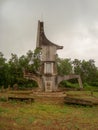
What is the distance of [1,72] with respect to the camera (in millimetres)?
58312

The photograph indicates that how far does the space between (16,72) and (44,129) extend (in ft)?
157

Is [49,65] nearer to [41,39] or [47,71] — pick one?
[47,71]

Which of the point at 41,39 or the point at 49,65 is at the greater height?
the point at 41,39

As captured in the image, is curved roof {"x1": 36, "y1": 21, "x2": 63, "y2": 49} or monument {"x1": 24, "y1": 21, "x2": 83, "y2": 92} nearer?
monument {"x1": 24, "y1": 21, "x2": 83, "y2": 92}

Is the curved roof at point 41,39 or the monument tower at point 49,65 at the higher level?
the curved roof at point 41,39

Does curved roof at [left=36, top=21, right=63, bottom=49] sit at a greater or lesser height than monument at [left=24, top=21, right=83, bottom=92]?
greater

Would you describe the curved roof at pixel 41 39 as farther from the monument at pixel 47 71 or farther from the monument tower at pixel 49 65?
the monument at pixel 47 71

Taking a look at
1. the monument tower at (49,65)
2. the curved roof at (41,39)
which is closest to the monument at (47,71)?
the monument tower at (49,65)

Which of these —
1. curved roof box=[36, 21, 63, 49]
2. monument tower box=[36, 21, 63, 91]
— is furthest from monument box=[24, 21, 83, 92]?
curved roof box=[36, 21, 63, 49]

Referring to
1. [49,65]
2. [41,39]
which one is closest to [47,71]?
[49,65]

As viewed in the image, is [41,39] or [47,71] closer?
[47,71]

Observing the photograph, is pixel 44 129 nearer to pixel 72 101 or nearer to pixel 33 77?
pixel 72 101

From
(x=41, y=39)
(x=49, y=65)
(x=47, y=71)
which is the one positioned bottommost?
(x=47, y=71)

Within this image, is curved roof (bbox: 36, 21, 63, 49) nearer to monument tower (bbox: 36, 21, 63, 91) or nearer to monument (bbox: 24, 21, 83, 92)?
monument tower (bbox: 36, 21, 63, 91)
